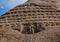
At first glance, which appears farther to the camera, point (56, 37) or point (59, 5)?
point (59, 5)

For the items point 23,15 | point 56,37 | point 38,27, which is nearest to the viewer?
point 56,37

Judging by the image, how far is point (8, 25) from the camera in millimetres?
51438

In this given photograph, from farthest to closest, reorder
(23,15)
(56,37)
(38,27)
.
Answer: (23,15) < (38,27) < (56,37)

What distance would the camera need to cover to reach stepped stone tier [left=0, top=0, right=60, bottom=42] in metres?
45.7

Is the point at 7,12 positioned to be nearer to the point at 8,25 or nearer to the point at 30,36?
the point at 8,25

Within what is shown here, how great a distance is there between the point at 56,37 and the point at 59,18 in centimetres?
837

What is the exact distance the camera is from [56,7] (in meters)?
55.9

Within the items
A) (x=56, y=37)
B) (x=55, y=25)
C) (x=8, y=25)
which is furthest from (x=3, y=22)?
(x=56, y=37)

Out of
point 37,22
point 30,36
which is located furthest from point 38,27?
point 30,36

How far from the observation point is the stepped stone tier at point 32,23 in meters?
45.7

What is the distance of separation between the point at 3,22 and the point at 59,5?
8.46m

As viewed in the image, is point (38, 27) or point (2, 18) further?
point (2, 18)

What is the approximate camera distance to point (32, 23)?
51375mm

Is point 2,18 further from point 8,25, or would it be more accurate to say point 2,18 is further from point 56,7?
point 56,7
